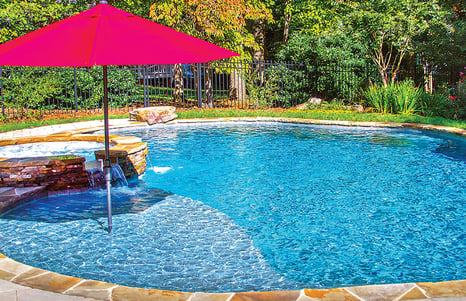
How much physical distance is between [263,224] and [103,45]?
291 cm

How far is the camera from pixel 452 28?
16125 millimetres

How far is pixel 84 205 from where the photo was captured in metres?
6.95

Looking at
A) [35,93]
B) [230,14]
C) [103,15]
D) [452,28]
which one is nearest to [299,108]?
[230,14]

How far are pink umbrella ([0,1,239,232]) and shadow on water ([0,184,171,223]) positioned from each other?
240cm

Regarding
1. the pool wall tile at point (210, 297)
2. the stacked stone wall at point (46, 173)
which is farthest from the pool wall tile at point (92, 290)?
the stacked stone wall at point (46, 173)

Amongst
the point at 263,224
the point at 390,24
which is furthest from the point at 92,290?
the point at 390,24

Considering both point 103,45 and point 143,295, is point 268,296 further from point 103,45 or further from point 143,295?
point 103,45

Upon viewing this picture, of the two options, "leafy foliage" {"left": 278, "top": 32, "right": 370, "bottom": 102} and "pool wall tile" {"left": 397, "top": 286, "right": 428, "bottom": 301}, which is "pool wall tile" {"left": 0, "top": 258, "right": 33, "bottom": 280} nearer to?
"pool wall tile" {"left": 397, "top": 286, "right": 428, "bottom": 301}

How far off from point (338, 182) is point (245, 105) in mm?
12153

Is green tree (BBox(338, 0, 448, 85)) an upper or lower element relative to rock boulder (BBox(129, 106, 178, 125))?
upper

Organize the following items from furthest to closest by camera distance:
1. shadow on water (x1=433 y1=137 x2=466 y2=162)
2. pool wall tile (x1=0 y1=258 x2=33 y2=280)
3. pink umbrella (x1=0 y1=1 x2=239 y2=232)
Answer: shadow on water (x1=433 y1=137 x2=466 y2=162) < pink umbrella (x1=0 y1=1 x2=239 y2=232) < pool wall tile (x1=0 y1=258 x2=33 y2=280)

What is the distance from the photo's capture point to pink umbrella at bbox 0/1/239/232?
4.48 meters

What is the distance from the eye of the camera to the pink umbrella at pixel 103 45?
14.7 feet

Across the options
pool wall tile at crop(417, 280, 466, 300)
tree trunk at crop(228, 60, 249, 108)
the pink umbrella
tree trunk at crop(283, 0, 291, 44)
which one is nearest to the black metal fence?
tree trunk at crop(228, 60, 249, 108)
